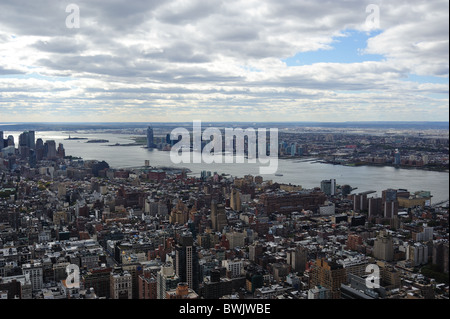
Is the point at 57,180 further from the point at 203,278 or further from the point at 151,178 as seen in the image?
the point at 203,278

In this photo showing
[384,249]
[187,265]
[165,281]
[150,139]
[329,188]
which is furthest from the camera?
[150,139]

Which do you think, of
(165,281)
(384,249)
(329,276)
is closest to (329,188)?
(384,249)

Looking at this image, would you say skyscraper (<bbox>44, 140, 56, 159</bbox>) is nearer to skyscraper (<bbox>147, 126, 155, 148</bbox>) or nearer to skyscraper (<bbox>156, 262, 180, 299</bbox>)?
skyscraper (<bbox>147, 126, 155, 148</bbox>)

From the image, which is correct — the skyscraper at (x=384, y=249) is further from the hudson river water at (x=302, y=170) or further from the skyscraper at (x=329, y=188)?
the skyscraper at (x=329, y=188)

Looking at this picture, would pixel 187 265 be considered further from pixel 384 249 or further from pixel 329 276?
pixel 384 249

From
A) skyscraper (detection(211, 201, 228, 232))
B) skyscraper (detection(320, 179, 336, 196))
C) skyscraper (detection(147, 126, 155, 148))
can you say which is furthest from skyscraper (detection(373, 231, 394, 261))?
skyscraper (detection(147, 126, 155, 148))
